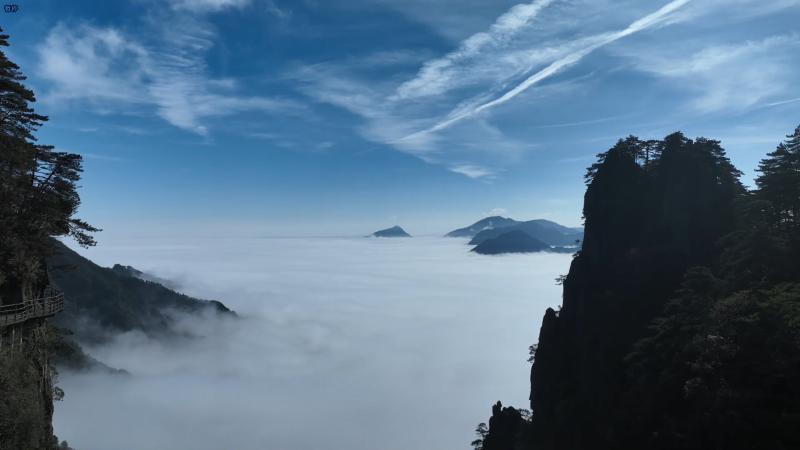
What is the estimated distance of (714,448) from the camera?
2716 cm

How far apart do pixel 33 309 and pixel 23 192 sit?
30.3 feet

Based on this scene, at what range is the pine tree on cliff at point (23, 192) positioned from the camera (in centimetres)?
3128

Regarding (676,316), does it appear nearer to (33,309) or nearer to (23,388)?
(23,388)

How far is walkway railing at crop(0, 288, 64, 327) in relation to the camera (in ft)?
100

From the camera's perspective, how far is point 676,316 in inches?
1567

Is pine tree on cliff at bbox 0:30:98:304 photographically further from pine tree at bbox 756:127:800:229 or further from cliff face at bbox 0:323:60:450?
pine tree at bbox 756:127:800:229

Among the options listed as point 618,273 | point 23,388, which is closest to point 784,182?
point 618,273

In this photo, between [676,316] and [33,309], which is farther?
[676,316]

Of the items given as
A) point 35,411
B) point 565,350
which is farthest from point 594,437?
point 35,411

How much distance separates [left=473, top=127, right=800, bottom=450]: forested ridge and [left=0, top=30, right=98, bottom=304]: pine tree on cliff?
163 feet

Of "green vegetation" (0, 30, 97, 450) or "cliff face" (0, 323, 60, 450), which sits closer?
"cliff face" (0, 323, 60, 450)

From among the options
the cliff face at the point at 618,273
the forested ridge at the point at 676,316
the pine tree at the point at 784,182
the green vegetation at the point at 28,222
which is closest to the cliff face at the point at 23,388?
the green vegetation at the point at 28,222

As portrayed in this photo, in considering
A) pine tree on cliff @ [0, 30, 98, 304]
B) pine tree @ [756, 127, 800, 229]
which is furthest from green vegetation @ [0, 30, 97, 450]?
pine tree @ [756, 127, 800, 229]

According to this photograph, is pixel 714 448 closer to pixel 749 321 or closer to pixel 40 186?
pixel 749 321
